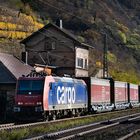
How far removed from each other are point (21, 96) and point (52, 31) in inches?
1591

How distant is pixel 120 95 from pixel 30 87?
72.3ft

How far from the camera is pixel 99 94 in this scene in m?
43.3

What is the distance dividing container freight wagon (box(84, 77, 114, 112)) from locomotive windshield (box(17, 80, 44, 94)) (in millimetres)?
9973

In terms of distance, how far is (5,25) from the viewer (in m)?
86.8

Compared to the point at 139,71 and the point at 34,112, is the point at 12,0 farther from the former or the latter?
the point at 34,112

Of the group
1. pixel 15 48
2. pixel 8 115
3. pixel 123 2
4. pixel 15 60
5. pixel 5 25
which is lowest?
pixel 8 115

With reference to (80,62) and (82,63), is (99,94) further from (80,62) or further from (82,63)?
(82,63)

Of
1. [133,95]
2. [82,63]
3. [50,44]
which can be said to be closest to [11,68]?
[133,95]

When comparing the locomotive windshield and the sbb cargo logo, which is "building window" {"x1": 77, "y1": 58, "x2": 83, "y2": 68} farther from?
the locomotive windshield

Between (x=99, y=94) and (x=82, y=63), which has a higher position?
(x=82, y=63)

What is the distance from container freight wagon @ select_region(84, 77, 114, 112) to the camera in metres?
41.1

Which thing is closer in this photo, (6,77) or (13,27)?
(6,77)

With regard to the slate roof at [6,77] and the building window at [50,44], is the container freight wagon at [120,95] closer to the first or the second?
Answer: the slate roof at [6,77]

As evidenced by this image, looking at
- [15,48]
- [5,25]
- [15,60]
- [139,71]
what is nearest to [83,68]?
[15,48]
